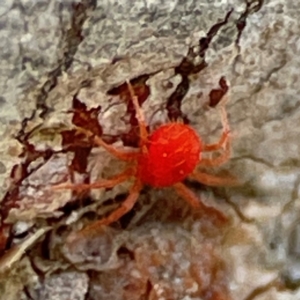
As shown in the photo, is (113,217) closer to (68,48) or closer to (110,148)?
(110,148)

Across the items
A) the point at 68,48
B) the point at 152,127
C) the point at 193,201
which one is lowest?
the point at 193,201

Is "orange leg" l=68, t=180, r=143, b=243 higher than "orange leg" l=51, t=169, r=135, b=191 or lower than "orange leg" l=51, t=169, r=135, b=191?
lower

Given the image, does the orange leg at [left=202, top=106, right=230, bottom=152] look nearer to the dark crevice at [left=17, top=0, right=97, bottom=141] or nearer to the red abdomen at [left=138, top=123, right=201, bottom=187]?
the red abdomen at [left=138, top=123, right=201, bottom=187]

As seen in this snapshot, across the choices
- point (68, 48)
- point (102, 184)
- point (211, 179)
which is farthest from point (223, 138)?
point (68, 48)

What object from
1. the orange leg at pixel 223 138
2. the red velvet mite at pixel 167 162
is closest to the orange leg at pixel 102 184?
the red velvet mite at pixel 167 162

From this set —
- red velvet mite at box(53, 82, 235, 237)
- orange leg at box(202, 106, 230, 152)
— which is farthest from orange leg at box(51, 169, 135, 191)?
orange leg at box(202, 106, 230, 152)

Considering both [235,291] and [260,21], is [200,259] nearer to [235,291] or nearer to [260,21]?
[235,291]
